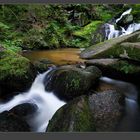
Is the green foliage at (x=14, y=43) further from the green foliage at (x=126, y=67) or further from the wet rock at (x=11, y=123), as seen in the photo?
the wet rock at (x=11, y=123)

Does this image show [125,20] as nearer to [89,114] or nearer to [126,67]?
[126,67]

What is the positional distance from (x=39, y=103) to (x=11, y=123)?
25.1 inches

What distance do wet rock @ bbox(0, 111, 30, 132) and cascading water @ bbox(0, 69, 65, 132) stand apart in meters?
0.16

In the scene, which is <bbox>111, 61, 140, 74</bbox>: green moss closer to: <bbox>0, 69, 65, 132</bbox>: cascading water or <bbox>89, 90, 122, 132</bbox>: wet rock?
<bbox>89, 90, 122, 132</bbox>: wet rock

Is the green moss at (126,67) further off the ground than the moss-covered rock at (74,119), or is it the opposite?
the green moss at (126,67)

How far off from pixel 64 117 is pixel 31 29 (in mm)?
4047

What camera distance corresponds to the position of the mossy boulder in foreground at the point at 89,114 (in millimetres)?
2831

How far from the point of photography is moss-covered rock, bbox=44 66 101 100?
3496mm

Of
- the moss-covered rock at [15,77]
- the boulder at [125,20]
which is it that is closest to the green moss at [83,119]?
the moss-covered rock at [15,77]

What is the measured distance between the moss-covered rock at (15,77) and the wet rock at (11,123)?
1.58 ft

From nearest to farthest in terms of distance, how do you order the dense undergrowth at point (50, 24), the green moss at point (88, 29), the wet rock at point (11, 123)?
the wet rock at point (11, 123) → the dense undergrowth at point (50, 24) → the green moss at point (88, 29)

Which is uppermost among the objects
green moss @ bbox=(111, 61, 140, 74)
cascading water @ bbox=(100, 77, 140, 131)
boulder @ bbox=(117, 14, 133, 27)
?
boulder @ bbox=(117, 14, 133, 27)

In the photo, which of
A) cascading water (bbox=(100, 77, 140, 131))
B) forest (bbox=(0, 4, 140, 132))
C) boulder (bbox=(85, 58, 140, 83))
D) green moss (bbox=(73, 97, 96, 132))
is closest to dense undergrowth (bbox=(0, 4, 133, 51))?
forest (bbox=(0, 4, 140, 132))

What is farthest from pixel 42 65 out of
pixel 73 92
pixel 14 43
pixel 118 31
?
pixel 118 31
